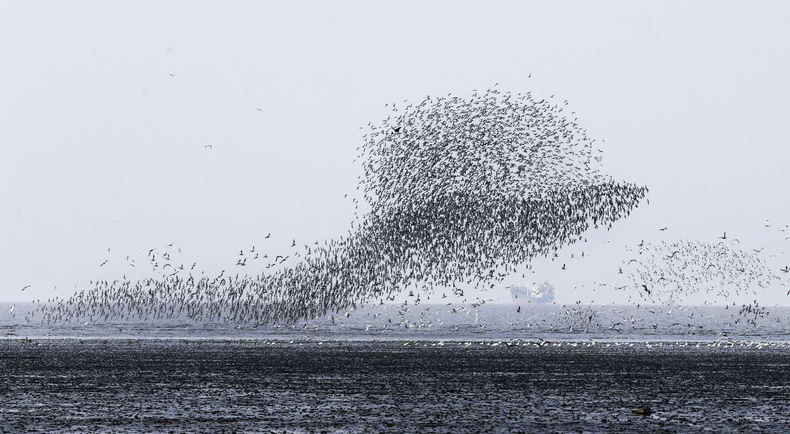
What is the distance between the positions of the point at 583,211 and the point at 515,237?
774cm

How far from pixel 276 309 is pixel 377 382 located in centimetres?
5559

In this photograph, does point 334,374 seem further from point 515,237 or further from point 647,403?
point 515,237

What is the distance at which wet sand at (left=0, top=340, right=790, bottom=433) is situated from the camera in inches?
769

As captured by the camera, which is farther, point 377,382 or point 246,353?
point 246,353

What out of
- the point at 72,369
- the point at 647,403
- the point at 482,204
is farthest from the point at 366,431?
the point at 482,204

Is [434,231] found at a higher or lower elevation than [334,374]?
higher

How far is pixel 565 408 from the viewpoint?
22500mm

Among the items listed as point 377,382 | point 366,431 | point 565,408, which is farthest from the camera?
point 377,382

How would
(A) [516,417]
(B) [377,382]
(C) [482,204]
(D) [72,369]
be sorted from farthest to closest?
(C) [482,204], (D) [72,369], (B) [377,382], (A) [516,417]

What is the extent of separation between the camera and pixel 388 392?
26.4 metres

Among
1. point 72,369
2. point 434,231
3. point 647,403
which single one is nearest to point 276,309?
point 434,231

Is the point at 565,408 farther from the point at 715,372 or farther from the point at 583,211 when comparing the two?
the point at 583,211

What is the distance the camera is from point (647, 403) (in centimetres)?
2380

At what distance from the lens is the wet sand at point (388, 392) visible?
769 inches
